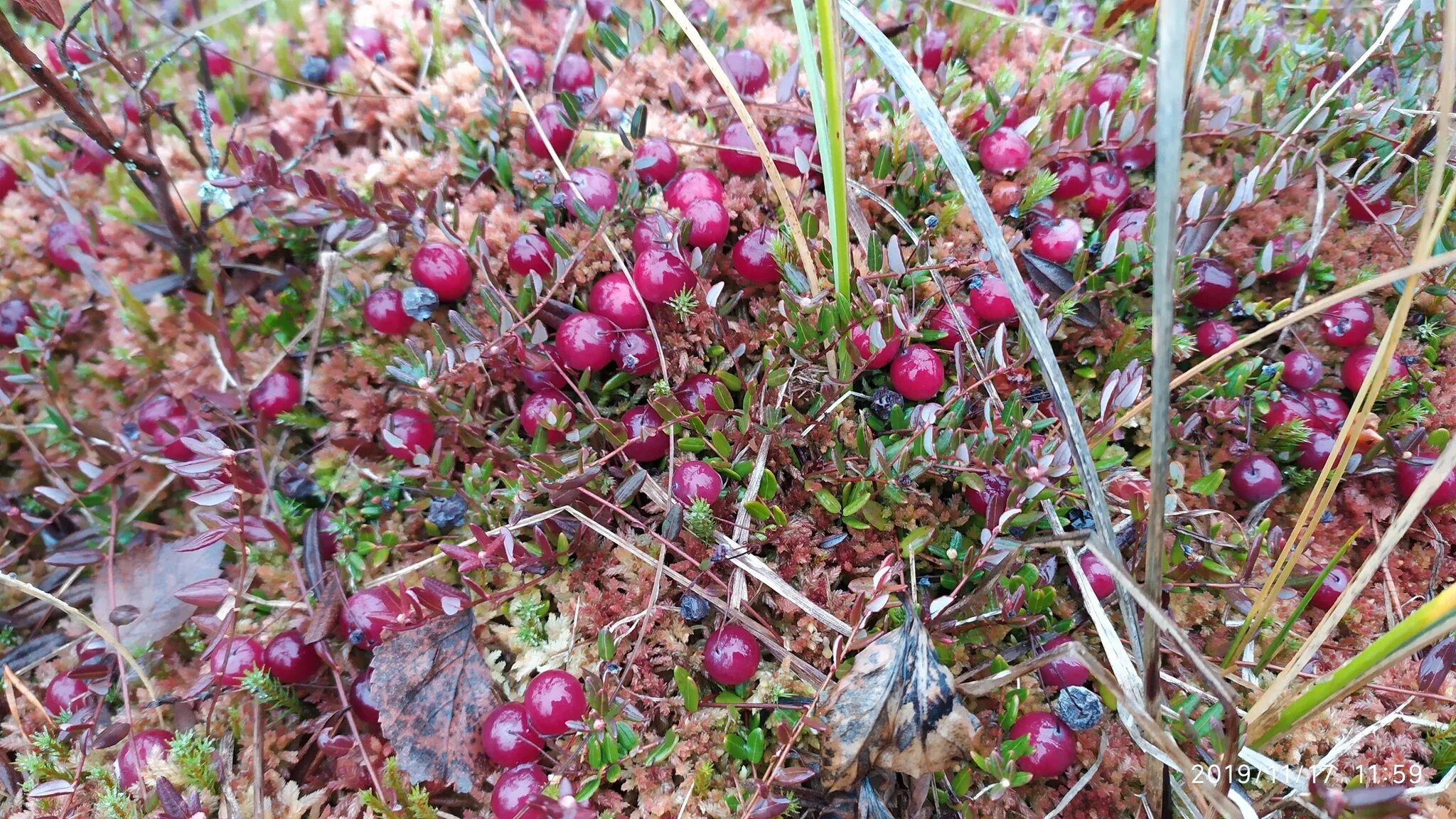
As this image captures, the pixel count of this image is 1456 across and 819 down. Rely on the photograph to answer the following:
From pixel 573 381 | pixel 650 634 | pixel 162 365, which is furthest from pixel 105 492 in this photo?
pixel 650 634

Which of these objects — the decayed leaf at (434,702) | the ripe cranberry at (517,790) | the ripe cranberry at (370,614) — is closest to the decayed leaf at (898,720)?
the ripe cranberry at (517,790)

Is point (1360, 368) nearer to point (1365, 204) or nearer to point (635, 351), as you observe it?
point (1365, 204)

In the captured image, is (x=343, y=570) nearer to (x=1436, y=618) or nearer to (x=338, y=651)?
(x=338, y=651)

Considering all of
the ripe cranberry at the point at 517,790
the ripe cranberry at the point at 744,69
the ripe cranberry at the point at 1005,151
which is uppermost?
the ripe cranberry at the point at 744,69

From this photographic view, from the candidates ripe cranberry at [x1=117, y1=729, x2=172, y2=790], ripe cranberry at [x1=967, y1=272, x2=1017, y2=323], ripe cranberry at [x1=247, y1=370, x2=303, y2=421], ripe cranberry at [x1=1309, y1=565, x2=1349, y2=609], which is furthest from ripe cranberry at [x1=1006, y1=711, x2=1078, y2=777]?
ripe cranberry at [x1=247, y1=370, x2=303, y2=421]

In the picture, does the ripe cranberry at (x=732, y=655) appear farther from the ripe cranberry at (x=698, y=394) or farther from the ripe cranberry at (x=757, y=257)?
the ripe cranberry at (x=757, y=257)

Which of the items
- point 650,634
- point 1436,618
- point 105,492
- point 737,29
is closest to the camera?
point 1436,618
